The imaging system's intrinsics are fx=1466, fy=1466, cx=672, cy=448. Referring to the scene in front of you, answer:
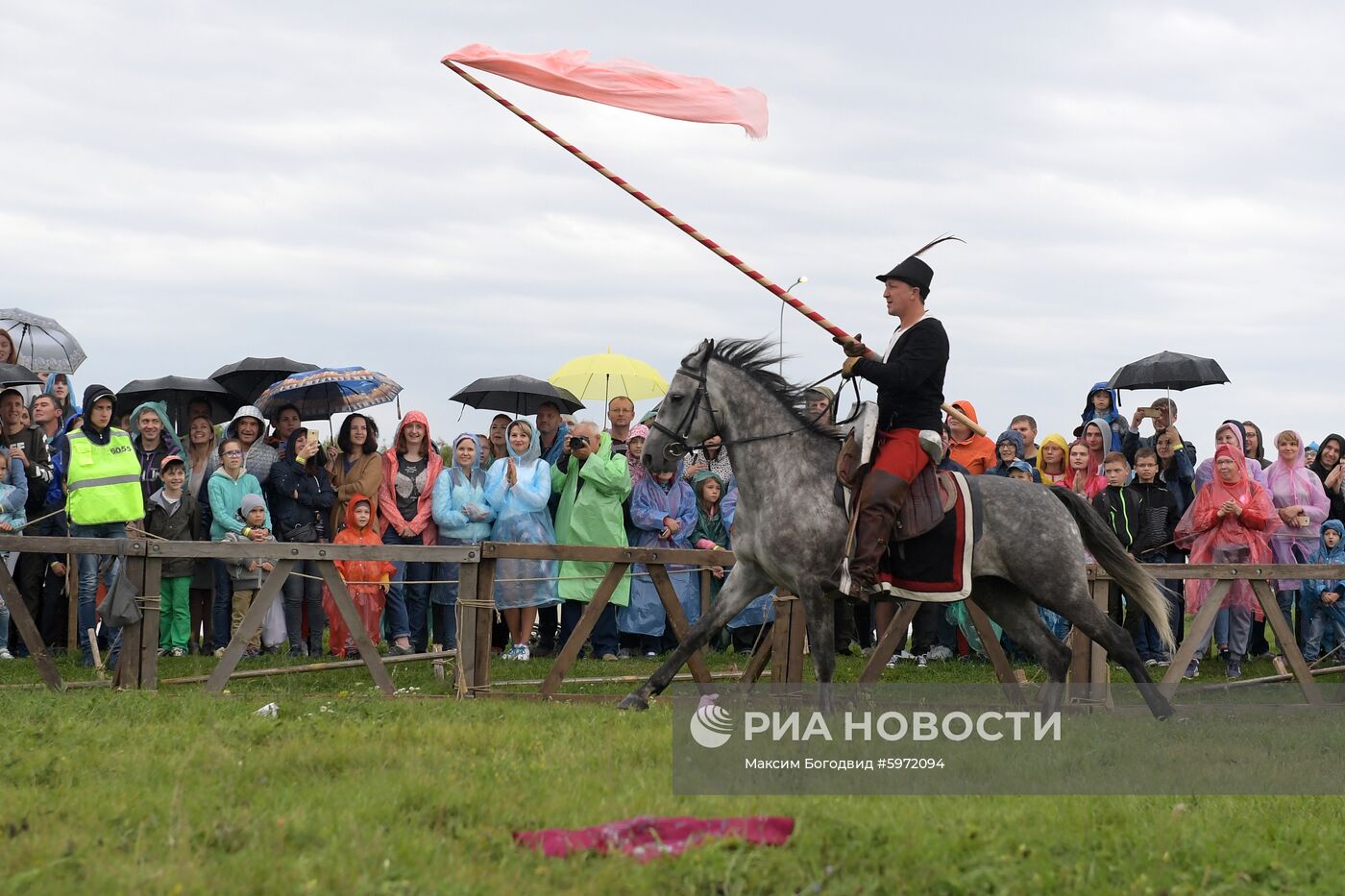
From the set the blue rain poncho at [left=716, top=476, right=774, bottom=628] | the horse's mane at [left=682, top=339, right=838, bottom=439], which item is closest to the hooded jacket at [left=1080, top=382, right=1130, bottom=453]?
the blue rain poncho at [left=716, top=476, right=774, bottom=628]

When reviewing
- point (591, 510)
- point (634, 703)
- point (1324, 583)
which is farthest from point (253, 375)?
point (1324, 583)

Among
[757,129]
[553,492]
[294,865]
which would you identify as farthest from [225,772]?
[553,492]

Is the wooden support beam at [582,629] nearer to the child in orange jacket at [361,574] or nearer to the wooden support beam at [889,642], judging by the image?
the wooden support beam at [889,642]

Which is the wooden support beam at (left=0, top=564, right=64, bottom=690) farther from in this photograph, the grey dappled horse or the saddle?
the saddle

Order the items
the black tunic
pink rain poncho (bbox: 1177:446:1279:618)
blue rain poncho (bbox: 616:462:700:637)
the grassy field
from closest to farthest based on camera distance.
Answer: the grassy field < the black tunic < pink rain poncho (bbox: 1177:446:1279:618) < blue rain poncho (bbox: 616:462:700:637)

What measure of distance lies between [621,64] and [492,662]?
18.7 ft

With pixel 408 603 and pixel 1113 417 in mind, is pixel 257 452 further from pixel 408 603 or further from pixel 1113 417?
pixel 1113 417

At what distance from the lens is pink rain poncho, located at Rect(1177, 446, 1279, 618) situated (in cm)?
1419

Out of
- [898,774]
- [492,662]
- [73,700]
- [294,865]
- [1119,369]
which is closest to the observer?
[294,865]

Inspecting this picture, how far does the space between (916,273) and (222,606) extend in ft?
26.5

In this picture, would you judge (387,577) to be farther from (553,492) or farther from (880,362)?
(880,362)

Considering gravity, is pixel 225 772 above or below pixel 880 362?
below

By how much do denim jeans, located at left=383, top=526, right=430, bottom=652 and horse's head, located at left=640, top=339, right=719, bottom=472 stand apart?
4823 millimetres

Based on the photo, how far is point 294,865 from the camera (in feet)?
17.1
